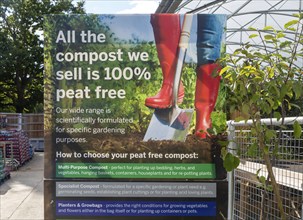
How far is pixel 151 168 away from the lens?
3.32 m

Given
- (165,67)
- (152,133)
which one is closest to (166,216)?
(152,133)

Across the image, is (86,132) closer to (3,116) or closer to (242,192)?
(242,192)

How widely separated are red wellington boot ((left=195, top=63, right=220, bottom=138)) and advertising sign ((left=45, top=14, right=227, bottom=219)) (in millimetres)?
41

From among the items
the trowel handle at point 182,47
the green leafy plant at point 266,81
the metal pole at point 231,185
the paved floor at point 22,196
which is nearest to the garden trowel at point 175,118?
the trowel handle at point 182,47

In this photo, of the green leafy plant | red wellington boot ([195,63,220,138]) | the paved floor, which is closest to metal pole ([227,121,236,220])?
red wellington boot ([195,63,220,138])

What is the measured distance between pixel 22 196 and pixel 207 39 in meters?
7.67

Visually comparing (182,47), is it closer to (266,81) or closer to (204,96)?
(204,96)

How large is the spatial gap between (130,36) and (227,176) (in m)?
1.40

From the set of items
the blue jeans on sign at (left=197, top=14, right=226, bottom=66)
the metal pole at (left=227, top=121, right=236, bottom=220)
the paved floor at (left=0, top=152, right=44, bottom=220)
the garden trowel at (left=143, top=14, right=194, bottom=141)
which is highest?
the blue jeans on sign at (left=197, top=14, right=226, bottom=66)

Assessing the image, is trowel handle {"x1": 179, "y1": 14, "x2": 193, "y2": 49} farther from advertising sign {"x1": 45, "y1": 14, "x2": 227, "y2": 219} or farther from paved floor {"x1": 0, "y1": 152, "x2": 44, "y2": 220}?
paved floor {"x1": 0, "y1": 152, "x2": 44, "y2": 220}

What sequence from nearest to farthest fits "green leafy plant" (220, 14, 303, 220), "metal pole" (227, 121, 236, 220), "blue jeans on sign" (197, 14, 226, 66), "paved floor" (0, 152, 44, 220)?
"green leafy plant" (220, 14, 303, 220)
"blue jeans on sign" (197, 14, 226, 66)
"metal pole" (227, 121, 236, 220)
"paved floor" (0, 152, 44, 220)

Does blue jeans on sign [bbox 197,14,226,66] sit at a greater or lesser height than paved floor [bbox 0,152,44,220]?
greater

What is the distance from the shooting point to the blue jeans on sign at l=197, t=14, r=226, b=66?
10.7 feet

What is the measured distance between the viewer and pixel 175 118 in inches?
131
